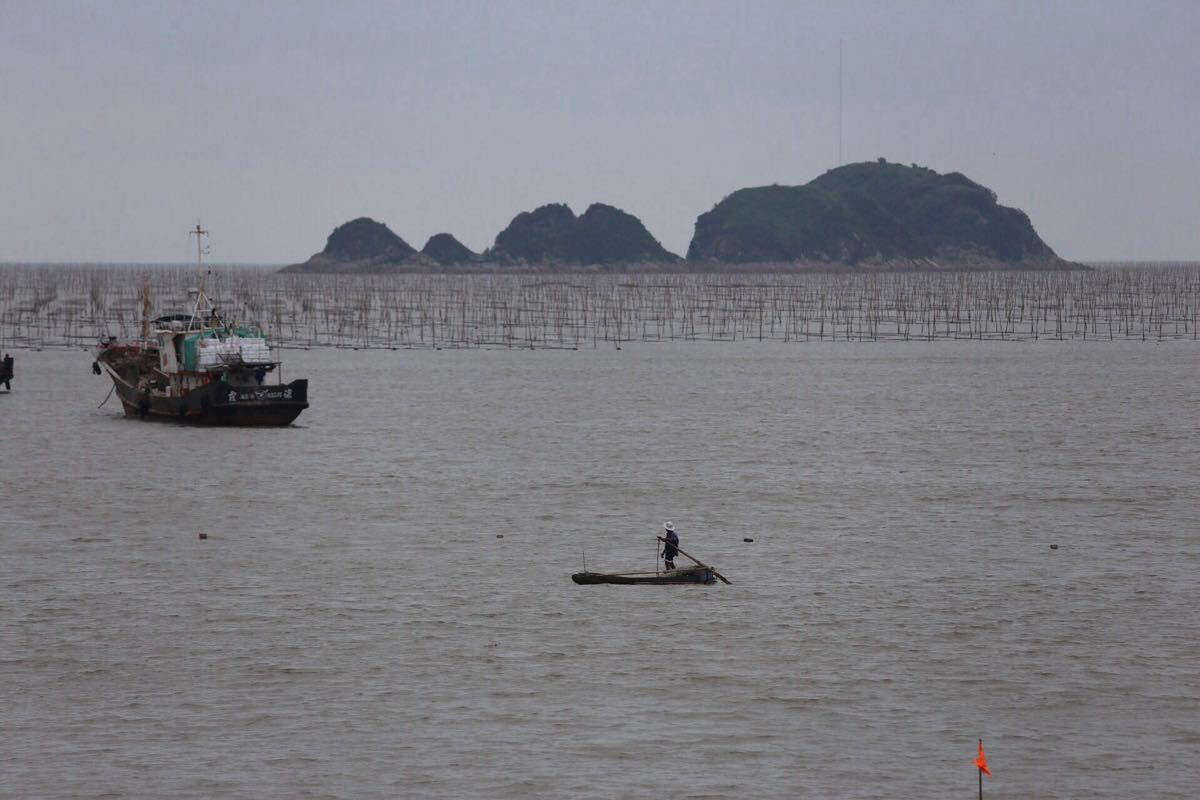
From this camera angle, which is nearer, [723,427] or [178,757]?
[178,757]

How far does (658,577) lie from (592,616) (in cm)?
400

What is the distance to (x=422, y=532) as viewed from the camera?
64188 mm

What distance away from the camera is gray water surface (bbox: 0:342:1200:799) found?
35.7m

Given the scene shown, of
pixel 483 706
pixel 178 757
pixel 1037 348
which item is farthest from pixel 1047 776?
pixel 1037 348

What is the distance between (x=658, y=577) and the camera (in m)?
52.0

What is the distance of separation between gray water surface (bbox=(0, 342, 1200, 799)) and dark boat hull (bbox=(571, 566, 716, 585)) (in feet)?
1.14

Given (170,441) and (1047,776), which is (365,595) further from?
(170,441)

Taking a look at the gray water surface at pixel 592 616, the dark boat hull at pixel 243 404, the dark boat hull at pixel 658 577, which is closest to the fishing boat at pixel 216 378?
the dark boat hull at pixel 243 404

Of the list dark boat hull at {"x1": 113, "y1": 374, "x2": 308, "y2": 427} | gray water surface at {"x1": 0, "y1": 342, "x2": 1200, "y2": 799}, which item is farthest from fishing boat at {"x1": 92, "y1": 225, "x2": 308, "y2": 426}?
gray water surface at {"x1": 0, "y1": 342, "x2": 1200, "y2": 799}

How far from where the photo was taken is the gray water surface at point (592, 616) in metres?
35.7

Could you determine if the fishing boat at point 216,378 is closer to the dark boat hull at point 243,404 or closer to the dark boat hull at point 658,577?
the dark boat hull at point 243,404

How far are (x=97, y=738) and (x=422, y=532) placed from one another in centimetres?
2748

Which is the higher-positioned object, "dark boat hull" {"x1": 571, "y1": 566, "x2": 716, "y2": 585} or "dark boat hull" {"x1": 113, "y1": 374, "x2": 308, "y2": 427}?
"dark boat hull" {"x1": 113, "y1": 374, "x2": 308, "y2": 427}

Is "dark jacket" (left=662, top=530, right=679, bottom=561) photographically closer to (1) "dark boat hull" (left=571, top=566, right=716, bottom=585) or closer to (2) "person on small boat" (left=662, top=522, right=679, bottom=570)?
(2) "person on small boat" (left=662, top=522, right=679, bottom=570)
